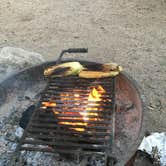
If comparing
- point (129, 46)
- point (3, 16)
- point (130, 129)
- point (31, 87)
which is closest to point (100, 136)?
point (130, 129)

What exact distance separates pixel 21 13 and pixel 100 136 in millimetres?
3920

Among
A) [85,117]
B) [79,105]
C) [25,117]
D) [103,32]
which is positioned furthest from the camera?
[103,32]

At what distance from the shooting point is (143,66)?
4.02 meters

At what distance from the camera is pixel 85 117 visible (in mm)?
2221

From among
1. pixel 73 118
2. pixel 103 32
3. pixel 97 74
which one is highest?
pixel 97 74

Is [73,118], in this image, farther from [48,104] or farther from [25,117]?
[25,117]

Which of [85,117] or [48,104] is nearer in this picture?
[85,117]

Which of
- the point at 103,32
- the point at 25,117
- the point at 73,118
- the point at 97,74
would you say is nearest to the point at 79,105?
the point at 73,118

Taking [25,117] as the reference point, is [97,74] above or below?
above

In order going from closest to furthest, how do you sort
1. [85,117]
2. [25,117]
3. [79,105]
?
1. [85,117]
2. [79,105]
3. [25,117]

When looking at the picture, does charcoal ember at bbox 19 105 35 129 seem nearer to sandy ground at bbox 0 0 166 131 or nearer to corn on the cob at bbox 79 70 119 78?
corn on the cob at bbox 79 70 119 78

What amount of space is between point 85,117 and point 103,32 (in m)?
2.79

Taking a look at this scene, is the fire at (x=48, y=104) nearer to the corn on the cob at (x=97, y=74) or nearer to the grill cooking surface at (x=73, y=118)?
the grill cooking surface at (x=73, y=118)

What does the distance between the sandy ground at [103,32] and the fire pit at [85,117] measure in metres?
0.88
